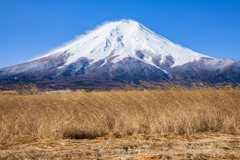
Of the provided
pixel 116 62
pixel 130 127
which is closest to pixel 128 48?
pixel 116 62

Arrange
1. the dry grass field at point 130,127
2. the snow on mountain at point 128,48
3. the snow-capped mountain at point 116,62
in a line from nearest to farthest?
the dry grass field at point 130,127 → the snow-capped mountain at point 116,62 → the snow on mountain at point 128,48

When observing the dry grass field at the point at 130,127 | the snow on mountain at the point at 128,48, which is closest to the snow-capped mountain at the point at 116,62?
the snow on mountain at the point at 128,48

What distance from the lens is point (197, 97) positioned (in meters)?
4.97

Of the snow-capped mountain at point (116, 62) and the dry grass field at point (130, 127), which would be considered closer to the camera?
the dry grass field at point (130, 127)

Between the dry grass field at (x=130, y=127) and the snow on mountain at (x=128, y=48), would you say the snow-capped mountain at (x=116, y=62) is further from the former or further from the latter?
the dry grass field at (x=130, y=127)

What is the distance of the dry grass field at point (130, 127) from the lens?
84.3 inches

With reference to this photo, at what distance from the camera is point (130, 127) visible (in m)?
3.52

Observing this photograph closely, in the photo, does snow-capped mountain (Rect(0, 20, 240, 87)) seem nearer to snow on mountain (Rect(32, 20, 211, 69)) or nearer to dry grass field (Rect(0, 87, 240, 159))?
snow on mountain (Rect(32, 20, 211, 69))

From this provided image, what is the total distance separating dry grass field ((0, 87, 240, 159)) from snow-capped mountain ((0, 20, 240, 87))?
3717 inches

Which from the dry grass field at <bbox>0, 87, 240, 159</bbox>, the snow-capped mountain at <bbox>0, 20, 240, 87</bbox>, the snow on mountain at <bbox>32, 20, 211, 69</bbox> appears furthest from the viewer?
the snow on mountain at <bbox>32, 20, 211, 69</bbox>

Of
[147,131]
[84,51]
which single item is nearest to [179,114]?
[147,131]

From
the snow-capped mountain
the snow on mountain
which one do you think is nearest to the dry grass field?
the snow-capped mountain

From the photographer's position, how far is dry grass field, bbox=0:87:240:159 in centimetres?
214

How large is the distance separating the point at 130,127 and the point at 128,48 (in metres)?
177
